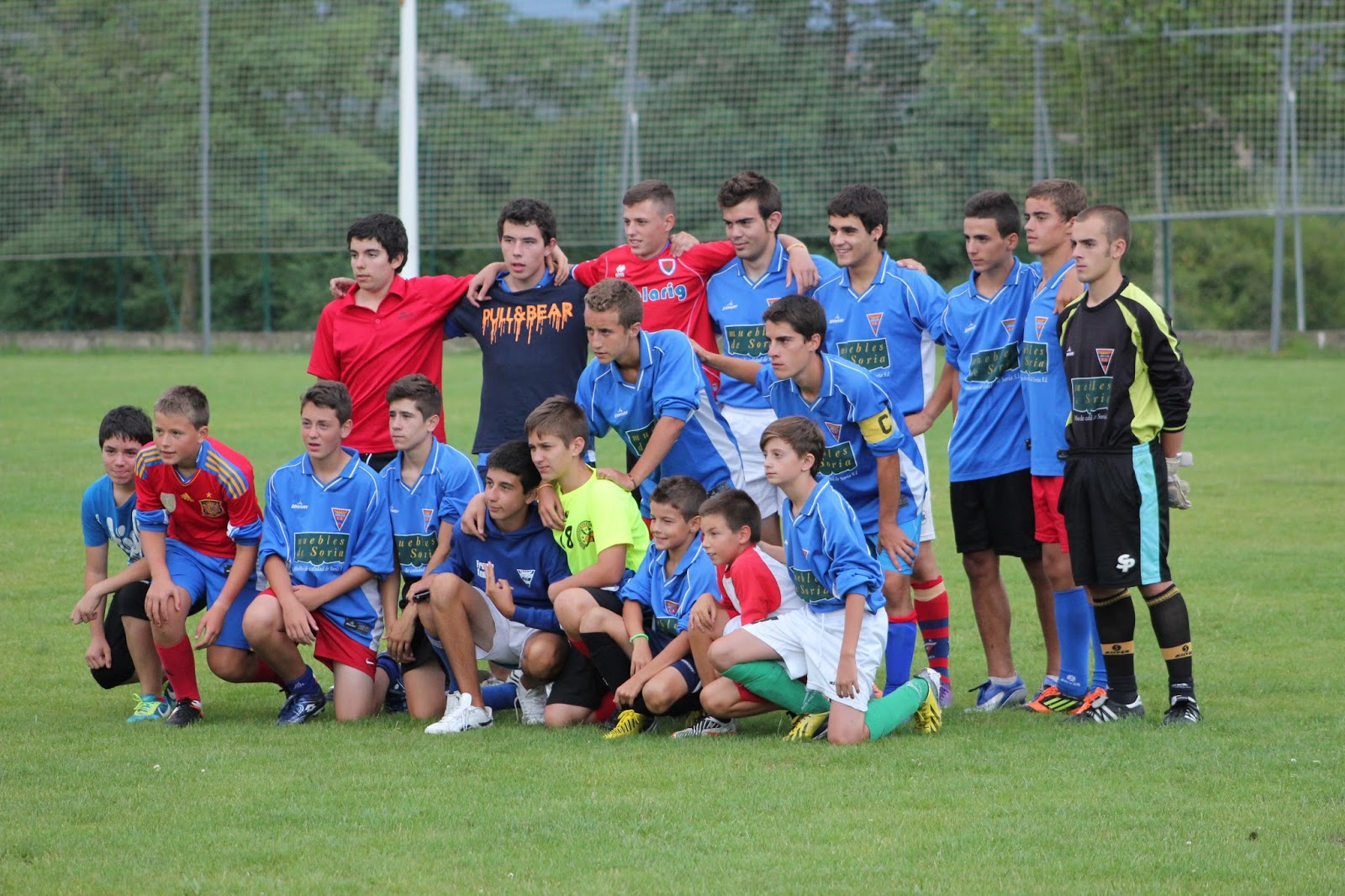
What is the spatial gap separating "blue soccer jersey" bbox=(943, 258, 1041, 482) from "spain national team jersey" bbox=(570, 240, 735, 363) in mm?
1194

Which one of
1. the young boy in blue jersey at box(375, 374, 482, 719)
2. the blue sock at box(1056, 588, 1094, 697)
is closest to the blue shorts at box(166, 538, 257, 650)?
the young boy in blue jersey at box(375, 374, 482, 719)

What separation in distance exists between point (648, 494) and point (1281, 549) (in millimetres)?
5038

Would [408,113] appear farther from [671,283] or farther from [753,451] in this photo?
[753,451]

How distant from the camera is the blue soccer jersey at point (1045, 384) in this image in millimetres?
5906

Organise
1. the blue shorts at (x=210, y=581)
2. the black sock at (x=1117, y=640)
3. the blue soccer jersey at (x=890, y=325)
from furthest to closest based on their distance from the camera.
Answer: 1. the blue soccer jersey at (x=890, y=325)
2. the blue shorts at (x=210, y=581)
3. the black sock at (x=1117, y=640)

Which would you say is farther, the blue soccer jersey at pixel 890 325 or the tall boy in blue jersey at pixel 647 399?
the blue soccer jersey at pixel 890 325

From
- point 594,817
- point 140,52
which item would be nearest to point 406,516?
point 594,817

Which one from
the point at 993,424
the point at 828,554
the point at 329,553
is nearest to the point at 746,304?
the point at 993,424

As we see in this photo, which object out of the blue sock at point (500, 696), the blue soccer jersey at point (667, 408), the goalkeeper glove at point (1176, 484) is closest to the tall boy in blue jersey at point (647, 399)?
the blue soccer jersey at point (667, 408)

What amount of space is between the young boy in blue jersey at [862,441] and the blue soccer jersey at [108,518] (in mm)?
2766

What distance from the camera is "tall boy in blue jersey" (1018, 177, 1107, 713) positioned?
5.93 meters

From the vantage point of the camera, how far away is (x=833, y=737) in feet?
17.6

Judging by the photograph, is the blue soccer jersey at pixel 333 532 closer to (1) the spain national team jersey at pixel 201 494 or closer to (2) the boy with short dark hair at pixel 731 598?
(1) the spain national team jersey at pixel 201 494

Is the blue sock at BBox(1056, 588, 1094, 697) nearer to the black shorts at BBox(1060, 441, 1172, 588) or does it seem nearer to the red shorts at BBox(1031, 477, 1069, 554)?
the red shorts at BBox(1031, 477, 1069, 554)
